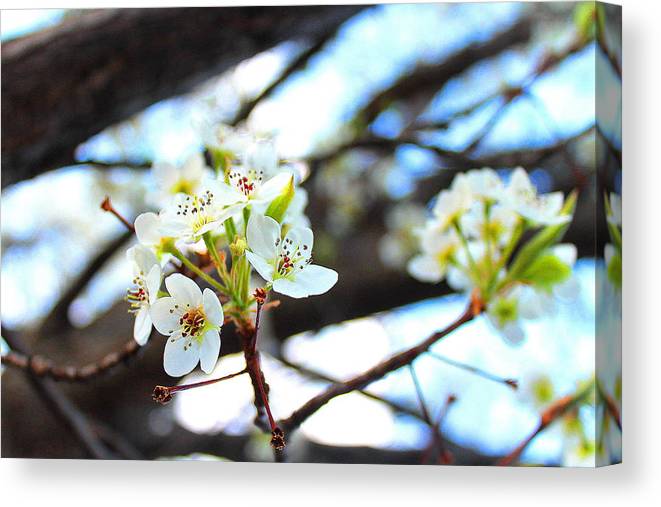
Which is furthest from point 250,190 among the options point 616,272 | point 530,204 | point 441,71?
point 441,71

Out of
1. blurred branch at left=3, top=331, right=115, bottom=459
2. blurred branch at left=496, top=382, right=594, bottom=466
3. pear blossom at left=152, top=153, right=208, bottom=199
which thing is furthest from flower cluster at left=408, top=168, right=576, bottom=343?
blurred branch at left=3, top=331, right=115, bottom=459

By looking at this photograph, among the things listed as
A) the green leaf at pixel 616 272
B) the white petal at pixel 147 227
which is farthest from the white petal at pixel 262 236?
the green leaf at pixel 616 272

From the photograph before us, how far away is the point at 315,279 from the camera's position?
66 cm

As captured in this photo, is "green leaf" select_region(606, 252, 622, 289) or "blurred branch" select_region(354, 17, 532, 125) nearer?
"green leaf" select_region(606, 252, 622, 289)

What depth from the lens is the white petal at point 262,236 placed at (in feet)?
2.10

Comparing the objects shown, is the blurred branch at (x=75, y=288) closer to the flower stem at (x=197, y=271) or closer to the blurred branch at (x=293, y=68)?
the blurred branch at (x=293, y=68)

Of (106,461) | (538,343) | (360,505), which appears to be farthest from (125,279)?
(538,343)

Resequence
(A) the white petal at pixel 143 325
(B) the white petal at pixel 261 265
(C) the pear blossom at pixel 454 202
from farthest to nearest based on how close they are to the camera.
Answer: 1. (C) the pear blossom at pixel 454 202
2. (A) the white petal at pixel 143 325
3. (B) the white petal at pixel 261 265

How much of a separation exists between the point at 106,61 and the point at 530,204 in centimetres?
65

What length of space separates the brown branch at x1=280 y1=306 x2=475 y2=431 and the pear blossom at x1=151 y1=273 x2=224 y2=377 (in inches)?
7.1

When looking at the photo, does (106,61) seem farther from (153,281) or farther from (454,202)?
(153,281)

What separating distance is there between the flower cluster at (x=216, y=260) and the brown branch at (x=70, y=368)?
0.15 metres

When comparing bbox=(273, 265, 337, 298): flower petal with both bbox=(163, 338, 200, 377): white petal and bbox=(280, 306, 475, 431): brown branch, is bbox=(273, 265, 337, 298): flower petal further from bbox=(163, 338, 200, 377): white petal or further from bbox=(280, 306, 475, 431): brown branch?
bbox=(280, 306, 475, 431): brown branch

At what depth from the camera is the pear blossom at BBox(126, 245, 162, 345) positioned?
659 mm
